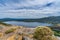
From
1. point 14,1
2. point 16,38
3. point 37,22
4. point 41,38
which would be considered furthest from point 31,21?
point 16,38

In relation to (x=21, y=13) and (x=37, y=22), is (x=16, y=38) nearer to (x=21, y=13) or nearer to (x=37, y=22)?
(x=37, y=22)

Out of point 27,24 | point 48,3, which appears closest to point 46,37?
point 27,24

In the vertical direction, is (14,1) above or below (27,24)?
above

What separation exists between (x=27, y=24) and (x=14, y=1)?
13.1 ft

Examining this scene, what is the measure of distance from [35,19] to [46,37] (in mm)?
6199

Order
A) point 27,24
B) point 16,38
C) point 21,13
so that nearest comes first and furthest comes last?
1. point 16,38
2. point 27,24
3. point 21,13

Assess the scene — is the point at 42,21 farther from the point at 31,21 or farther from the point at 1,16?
the point at 1,16

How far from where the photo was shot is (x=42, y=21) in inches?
688

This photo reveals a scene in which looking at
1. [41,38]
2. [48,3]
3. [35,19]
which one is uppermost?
[48,3]

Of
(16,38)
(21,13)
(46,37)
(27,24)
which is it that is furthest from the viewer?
(21,13)

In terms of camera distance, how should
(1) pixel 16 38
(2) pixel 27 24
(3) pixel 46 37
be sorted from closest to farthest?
(1) pixel 16 38
(3) pixel 46 37
(2) pixel 27 24

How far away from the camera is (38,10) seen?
1948cm

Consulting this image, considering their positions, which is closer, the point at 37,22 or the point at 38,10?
the point at 37,22

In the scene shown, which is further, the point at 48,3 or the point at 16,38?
the point at 48,3
